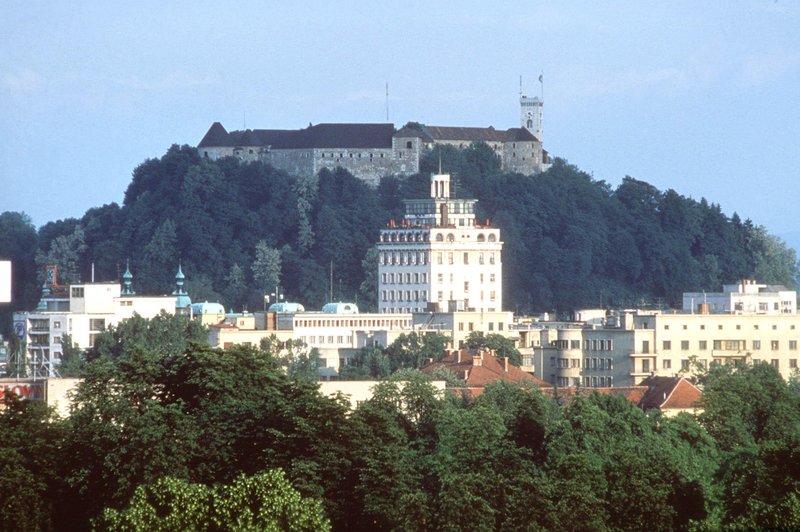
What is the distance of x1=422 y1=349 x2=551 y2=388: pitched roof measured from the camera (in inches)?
4739

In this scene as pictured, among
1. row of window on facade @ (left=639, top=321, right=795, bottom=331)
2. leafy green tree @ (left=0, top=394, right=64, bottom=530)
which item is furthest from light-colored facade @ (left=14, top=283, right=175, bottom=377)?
leafy green tree @ (left=0, top=394, right=64, bottom=530)

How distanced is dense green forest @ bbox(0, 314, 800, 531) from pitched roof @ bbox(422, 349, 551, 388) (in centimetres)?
3555

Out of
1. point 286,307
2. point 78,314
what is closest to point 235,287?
point 286,307

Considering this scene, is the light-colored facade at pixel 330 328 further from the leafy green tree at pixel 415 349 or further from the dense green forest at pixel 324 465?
the dense green forest at pixel 324 465

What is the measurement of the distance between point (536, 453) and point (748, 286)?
91.4 metres

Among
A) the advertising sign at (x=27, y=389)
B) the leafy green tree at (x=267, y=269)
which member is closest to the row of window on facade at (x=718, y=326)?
the leafy green tree at (x=267, y=269)

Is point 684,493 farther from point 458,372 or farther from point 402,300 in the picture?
point 402,300

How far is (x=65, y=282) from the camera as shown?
192 meters

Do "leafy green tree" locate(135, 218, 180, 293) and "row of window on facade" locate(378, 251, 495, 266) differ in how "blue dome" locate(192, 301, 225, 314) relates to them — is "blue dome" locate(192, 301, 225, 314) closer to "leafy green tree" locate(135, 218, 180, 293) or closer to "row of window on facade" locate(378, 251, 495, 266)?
"leafy green tree" locate(135, 218, 180, 293)

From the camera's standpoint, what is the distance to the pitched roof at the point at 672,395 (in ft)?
345

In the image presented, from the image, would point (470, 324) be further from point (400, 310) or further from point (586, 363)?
point (586, 363)

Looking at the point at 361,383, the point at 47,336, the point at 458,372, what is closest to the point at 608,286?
the point at 47,336

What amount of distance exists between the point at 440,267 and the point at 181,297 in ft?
60.6

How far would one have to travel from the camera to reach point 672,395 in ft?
353
